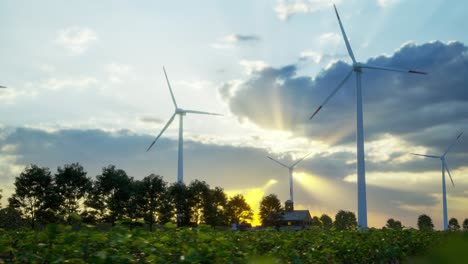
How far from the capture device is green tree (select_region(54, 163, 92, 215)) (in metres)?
88.3

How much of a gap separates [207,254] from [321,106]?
5564 cm

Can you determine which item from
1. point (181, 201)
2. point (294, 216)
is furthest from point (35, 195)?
point (294, 216)

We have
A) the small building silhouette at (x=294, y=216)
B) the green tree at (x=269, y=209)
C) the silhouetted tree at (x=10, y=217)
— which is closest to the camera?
the silhouetted tree at (x=10, y=217)

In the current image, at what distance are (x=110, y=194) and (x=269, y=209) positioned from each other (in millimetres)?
54111

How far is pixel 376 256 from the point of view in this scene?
13156mm

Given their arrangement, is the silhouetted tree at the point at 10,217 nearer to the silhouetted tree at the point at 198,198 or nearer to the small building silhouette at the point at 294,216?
Answer: the silhouetted tree at the point at 198,198

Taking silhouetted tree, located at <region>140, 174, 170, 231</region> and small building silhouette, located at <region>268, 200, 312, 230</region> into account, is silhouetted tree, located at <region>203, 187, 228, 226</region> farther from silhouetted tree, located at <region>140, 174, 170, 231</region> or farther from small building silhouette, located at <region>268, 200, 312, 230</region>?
small building silhouette, located at <region>268, 200, 312, 230</region>

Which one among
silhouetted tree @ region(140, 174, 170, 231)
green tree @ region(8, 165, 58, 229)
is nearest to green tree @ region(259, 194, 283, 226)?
silhouetted tree @ region(140, 174, 170, 231)

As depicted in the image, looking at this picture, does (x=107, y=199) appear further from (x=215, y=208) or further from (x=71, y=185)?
(x=215, y=208)

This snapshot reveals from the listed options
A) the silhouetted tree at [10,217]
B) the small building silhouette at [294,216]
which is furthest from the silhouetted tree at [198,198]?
the small building silhouette at [294,216]

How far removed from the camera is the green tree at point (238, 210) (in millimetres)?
124000

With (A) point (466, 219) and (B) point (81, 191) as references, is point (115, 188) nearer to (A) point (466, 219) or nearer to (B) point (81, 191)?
(B) point (81, 191)

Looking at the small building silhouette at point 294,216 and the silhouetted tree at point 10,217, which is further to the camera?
the small building silhouette at point 294,216

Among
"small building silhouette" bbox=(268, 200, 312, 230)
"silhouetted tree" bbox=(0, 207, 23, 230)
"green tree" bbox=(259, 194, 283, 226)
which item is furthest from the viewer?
"small building silhouette" bbox=(268, 200, 312, 230)
